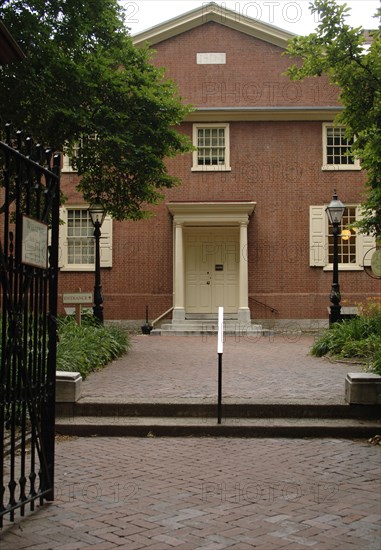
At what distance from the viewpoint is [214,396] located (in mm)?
9125

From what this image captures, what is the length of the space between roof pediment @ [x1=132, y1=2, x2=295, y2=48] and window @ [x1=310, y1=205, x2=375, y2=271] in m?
6.45

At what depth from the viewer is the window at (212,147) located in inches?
944

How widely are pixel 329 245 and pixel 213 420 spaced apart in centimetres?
1627

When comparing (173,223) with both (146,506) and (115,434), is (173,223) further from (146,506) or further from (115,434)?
(146,506)

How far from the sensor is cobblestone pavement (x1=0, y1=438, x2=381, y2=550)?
4.43m

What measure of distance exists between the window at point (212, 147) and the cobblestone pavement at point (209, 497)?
1735 cm

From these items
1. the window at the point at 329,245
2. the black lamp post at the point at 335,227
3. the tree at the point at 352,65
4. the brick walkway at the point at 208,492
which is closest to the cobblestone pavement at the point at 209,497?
the brick walkway at the point at 208,492

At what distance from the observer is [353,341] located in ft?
46.1

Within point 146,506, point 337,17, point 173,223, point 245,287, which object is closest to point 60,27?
point 337,17

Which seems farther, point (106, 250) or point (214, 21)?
point (214, 21)

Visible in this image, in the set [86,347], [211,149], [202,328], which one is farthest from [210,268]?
A: [86,347]

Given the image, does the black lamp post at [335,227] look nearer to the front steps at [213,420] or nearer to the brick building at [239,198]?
the brick building at [239,198]

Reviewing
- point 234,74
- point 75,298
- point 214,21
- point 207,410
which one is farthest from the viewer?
point 214,21

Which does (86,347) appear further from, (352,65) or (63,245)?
(63,245)
